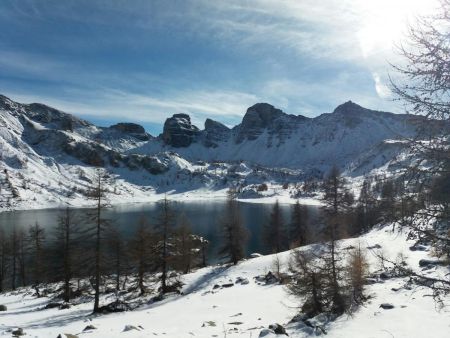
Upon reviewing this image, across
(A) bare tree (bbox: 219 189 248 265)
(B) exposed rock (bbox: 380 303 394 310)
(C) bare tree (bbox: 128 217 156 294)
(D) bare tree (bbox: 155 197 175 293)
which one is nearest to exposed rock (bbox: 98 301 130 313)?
(D) bare tree (bbox: 155 197 175 293)

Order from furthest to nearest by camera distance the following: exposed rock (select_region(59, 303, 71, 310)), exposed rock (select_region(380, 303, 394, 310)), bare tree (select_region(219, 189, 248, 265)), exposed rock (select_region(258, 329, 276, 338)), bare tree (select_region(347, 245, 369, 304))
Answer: bare tree (select_region(219, 189, 248, 265))
exposed rock (select_region(59, 303, 71, 310))
bare tree (select_region(347, 245, 369, 304))
exposed rock (select_region(380, 303, 394, 310))
exposed rock (select_region(258, 329, 276, 338))

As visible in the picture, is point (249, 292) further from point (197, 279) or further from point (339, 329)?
point (339, 329)

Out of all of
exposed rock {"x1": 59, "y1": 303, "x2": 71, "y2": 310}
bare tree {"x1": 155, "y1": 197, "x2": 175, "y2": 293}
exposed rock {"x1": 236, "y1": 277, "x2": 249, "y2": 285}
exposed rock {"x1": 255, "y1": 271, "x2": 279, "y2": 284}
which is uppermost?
bare tree {"x1": 155, "y1": 197, "x2": 175, "y2": 293}

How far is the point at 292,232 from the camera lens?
6794 centimetres

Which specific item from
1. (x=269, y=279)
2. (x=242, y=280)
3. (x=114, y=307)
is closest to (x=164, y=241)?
(x=242, y=280)

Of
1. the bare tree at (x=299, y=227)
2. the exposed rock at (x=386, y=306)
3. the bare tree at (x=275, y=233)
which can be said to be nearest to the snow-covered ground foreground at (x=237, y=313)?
the exposed rock at (x=386, y=306)

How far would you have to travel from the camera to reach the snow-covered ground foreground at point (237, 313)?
17984mm

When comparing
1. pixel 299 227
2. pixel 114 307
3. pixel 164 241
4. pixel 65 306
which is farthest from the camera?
pixel 299 227

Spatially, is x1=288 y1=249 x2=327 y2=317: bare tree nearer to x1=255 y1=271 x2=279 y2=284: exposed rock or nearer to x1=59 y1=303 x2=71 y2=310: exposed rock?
x1=255 y1=271 x2=279 y2=284: exposed rock

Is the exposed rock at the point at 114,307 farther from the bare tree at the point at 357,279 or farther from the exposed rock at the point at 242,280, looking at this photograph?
the bare tree at the point at 357,279

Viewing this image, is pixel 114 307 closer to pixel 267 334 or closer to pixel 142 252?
pixel 142 252

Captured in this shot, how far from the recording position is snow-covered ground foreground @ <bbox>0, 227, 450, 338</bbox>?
18.0 meters

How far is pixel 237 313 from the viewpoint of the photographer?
28.3m

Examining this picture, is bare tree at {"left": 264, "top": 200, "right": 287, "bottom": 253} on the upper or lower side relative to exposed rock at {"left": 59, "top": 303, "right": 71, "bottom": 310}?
upper
